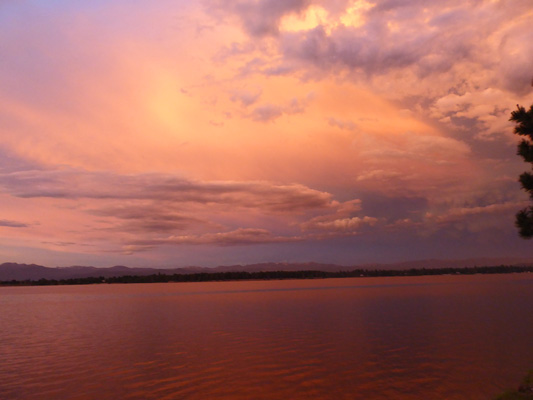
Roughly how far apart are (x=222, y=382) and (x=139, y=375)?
5912 millimetres

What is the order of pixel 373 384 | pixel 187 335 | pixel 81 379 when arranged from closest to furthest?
pixel 373 384 → pixel 81 379 → pixel 187 335

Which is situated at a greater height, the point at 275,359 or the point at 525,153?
the point at 525,153

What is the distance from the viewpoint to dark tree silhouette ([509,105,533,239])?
21.1m

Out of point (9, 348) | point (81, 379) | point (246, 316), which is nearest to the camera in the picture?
point (81, 379)

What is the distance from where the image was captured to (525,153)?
21422 millimetres

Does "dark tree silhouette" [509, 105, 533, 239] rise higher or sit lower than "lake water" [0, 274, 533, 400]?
higher

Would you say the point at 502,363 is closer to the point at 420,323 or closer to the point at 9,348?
the point at 420,323

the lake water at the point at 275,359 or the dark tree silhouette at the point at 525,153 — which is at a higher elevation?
the dark tree silhouette at the point at 525,153

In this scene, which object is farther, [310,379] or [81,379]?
[81,379]

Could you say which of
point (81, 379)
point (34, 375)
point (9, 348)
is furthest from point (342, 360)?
point (9, 348)

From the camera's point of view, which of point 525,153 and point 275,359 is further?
point 275,359

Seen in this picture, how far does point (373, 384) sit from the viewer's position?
23.4 meters

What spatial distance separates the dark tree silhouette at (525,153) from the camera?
21078 mm

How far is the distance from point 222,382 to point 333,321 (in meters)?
28.9
